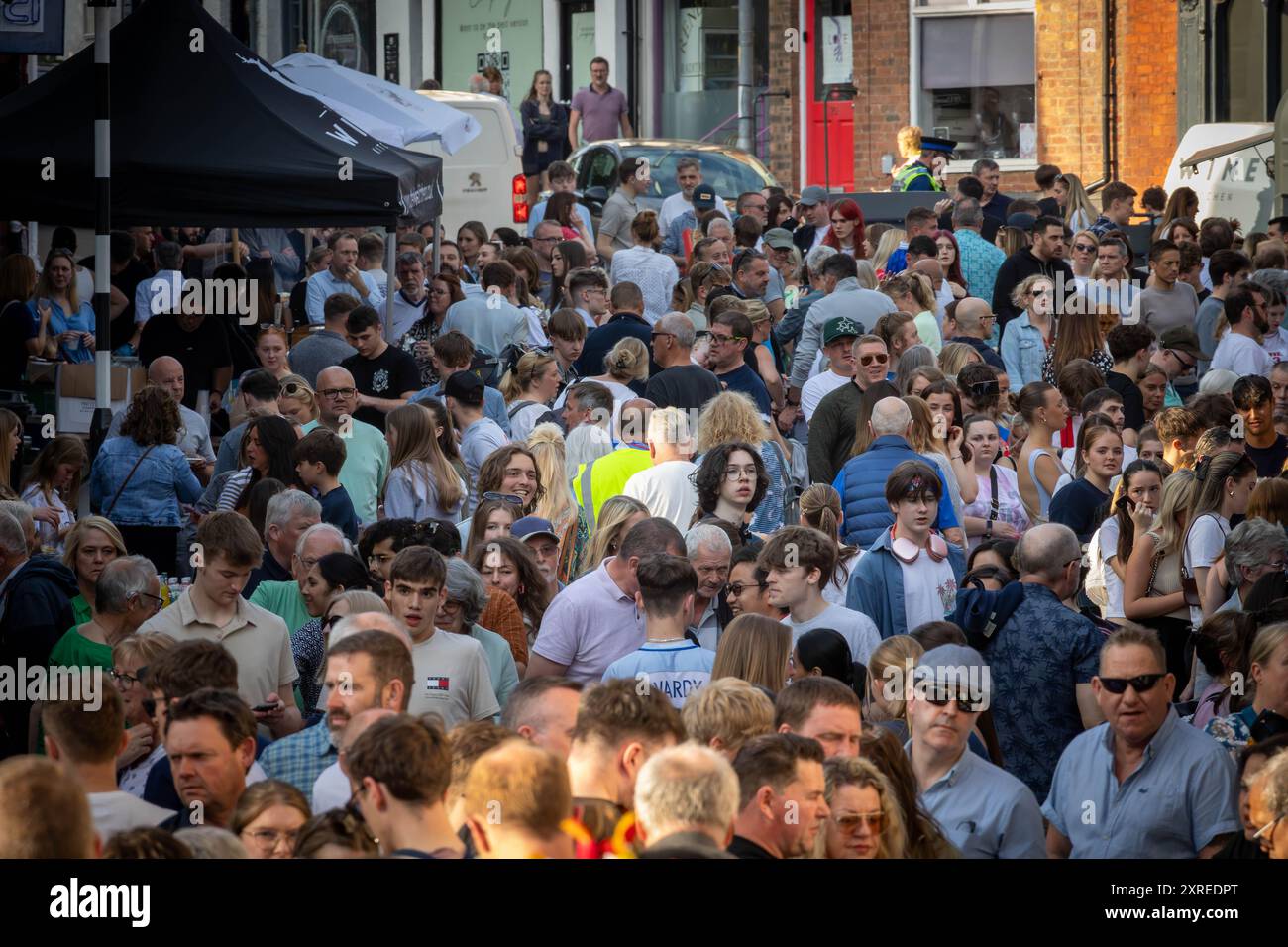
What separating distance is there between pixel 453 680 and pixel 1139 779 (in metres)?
2.49

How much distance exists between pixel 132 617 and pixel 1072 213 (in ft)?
47.3

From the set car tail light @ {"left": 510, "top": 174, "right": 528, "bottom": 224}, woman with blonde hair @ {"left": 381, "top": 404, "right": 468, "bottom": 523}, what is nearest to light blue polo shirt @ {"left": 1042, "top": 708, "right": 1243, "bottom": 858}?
woman with blonde hair @ {"left": 381, "top": 404, "right": 468, "bottom": 523}

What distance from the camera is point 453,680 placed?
7266mm

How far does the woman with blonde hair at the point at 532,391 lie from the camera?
37.9 ft

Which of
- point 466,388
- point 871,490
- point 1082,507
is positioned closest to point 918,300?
point 466,388

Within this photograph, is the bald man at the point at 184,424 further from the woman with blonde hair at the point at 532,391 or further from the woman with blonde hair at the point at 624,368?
the woman with blonde hair at the point at 624,368

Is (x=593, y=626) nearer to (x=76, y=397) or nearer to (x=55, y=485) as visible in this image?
(x=55, y=485)

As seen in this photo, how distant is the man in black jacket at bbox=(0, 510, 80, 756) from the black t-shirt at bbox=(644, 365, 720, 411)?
12.8ft

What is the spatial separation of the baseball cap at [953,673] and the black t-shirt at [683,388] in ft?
15.3

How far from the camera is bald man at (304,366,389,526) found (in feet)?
34.2
